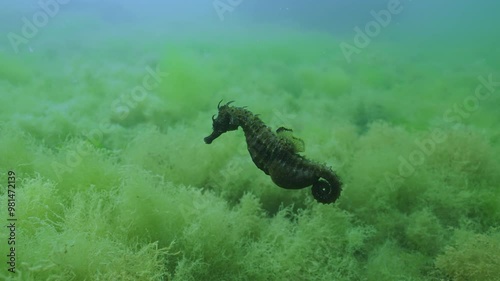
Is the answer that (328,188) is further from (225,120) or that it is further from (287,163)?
(225,120)

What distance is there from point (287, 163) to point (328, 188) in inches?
19.0

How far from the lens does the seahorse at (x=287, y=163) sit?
361cm

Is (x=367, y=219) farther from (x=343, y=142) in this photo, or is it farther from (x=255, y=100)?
(x=255, y=100)

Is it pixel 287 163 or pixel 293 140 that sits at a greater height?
pixel 293 140

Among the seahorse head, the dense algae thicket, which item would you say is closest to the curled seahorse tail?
the dense algae thicket

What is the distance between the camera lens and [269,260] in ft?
12.8

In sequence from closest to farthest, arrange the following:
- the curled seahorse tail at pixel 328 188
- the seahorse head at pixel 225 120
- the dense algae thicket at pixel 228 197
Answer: the curled seahorse tail at pixel 328 188, the dense algae thicket at pixel 228 197, the seahorse head at pixel 225 120

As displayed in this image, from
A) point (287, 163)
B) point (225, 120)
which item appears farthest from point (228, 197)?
point (287, 163)

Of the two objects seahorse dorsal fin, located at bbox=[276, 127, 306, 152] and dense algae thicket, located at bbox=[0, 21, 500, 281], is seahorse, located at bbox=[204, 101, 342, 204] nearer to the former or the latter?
seahorse dorsal fin, located at bbox=[276, 127, 306, 152]

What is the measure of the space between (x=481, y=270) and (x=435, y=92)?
462 inches

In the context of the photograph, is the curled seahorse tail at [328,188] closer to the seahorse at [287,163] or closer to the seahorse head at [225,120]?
the seahorse at [287,163]

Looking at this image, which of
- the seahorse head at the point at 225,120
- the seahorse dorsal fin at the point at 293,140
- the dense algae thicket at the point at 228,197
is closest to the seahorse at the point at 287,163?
the seahorse dorsal fin at the point at 293,140

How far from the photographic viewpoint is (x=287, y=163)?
365 centimetres

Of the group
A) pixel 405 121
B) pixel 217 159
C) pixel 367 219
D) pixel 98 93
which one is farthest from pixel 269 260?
pixel 98 93
